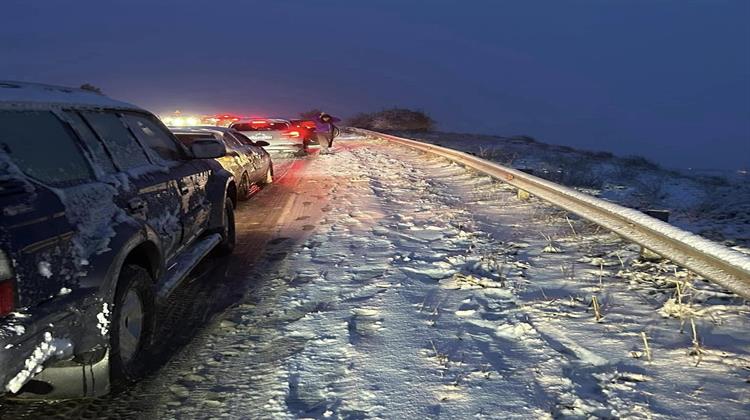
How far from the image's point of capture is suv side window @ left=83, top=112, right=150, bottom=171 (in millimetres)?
4016

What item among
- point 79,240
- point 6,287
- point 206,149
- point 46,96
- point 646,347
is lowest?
point 646,347

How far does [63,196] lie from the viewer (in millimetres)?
2990

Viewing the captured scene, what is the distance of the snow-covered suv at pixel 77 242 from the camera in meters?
2.56

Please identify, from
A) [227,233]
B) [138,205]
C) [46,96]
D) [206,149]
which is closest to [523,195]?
[227,233]

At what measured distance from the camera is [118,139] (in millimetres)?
4293

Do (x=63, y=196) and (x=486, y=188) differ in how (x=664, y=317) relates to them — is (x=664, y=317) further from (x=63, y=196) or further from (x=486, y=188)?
(x=486, y=188)

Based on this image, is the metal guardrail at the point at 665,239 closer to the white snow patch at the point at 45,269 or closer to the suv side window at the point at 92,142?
the white snow patch at the point at 45,269

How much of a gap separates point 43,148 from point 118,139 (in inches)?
42.4

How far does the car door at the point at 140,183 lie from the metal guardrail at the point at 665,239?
384cm

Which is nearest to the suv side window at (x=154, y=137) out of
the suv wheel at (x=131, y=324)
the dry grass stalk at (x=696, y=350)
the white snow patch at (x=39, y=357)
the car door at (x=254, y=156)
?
the suv wheel at (x=131, y=324)

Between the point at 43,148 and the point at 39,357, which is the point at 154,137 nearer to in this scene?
the point at 43,148

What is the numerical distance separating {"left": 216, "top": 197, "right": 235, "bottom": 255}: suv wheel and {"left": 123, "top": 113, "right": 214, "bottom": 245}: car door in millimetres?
599

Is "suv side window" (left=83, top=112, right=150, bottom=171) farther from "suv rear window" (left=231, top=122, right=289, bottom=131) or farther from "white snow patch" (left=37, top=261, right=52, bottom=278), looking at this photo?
"suv rear window" (left=231, top=122, right=289, bottom=131)

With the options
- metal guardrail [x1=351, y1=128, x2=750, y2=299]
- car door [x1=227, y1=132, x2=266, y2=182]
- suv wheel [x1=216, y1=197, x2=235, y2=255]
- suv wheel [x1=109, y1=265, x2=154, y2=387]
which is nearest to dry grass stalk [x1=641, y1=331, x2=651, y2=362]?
metal guardrail [x1=351, y1=128, x2=750, y2=299]
